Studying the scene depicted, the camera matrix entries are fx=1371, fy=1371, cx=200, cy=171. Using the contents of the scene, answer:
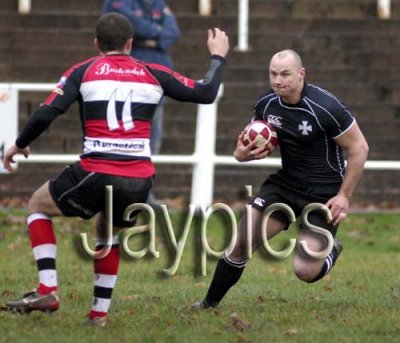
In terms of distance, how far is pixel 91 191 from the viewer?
26.9 feet

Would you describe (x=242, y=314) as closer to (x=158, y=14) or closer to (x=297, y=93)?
(x=297, y=93)

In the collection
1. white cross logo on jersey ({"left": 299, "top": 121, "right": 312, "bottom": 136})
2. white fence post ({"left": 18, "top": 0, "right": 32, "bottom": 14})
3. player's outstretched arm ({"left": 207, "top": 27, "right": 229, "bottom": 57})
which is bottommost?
white cross logo on jersey ({"left": 299, "top": 121, "right": 312, "bottom": 136})

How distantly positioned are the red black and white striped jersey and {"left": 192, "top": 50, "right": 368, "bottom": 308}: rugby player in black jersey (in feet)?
3.66

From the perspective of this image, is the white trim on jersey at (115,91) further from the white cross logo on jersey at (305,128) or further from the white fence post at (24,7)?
the white fence post at (24,7)

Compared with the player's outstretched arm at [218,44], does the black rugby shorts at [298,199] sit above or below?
below

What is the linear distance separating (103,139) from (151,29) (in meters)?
6.05

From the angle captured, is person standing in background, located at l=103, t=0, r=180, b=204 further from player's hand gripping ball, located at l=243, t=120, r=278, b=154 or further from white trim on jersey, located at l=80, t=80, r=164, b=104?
white trim on jersey, located at l=80, t=80, r=164, b=104

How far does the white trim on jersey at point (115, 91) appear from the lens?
8.12 m

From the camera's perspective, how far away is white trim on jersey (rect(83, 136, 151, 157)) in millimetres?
8172

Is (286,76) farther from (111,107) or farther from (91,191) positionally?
(91,191)

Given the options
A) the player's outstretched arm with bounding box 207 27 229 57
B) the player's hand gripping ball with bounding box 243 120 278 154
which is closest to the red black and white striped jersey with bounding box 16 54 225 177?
the player's outstretched arm with bounding box 207 27 229 57

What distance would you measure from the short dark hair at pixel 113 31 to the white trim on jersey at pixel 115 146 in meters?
0.56

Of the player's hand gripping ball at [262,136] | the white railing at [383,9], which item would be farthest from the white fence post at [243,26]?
the player's hand gripping ball at [262,136]

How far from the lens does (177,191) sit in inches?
621
